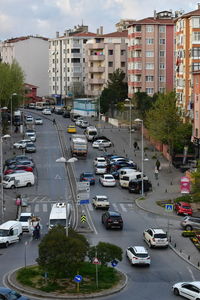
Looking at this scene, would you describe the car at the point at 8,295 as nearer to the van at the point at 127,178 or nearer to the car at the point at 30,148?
the van at the point at 127,178

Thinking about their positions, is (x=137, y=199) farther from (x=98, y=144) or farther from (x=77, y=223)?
(x=98, y=144)

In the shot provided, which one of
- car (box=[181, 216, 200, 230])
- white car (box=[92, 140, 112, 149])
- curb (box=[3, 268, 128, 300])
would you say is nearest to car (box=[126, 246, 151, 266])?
curb (box=[3, 268, 128, 300])

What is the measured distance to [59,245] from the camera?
1308 inches

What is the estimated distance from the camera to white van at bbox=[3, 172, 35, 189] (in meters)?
65.2

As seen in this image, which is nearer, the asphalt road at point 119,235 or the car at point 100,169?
the asphalt road at point 119,235

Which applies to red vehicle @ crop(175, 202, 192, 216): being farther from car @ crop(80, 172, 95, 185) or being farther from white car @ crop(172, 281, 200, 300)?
white car @ crop(172, 281, 200, 300)

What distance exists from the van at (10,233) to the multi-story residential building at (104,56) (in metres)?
95.2

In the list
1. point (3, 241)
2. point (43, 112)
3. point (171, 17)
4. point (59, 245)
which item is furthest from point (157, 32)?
point (59, 245)

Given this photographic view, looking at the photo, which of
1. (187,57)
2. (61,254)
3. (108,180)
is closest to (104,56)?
(187,57)

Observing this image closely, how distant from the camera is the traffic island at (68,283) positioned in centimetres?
3297

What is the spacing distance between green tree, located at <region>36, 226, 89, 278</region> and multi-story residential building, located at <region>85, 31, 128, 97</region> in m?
106

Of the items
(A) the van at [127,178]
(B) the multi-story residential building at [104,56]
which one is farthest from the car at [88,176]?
(B) the multi-story residential building at [104,56]

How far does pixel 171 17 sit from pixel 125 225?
77.8 meters

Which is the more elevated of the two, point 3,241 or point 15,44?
point 15,44
